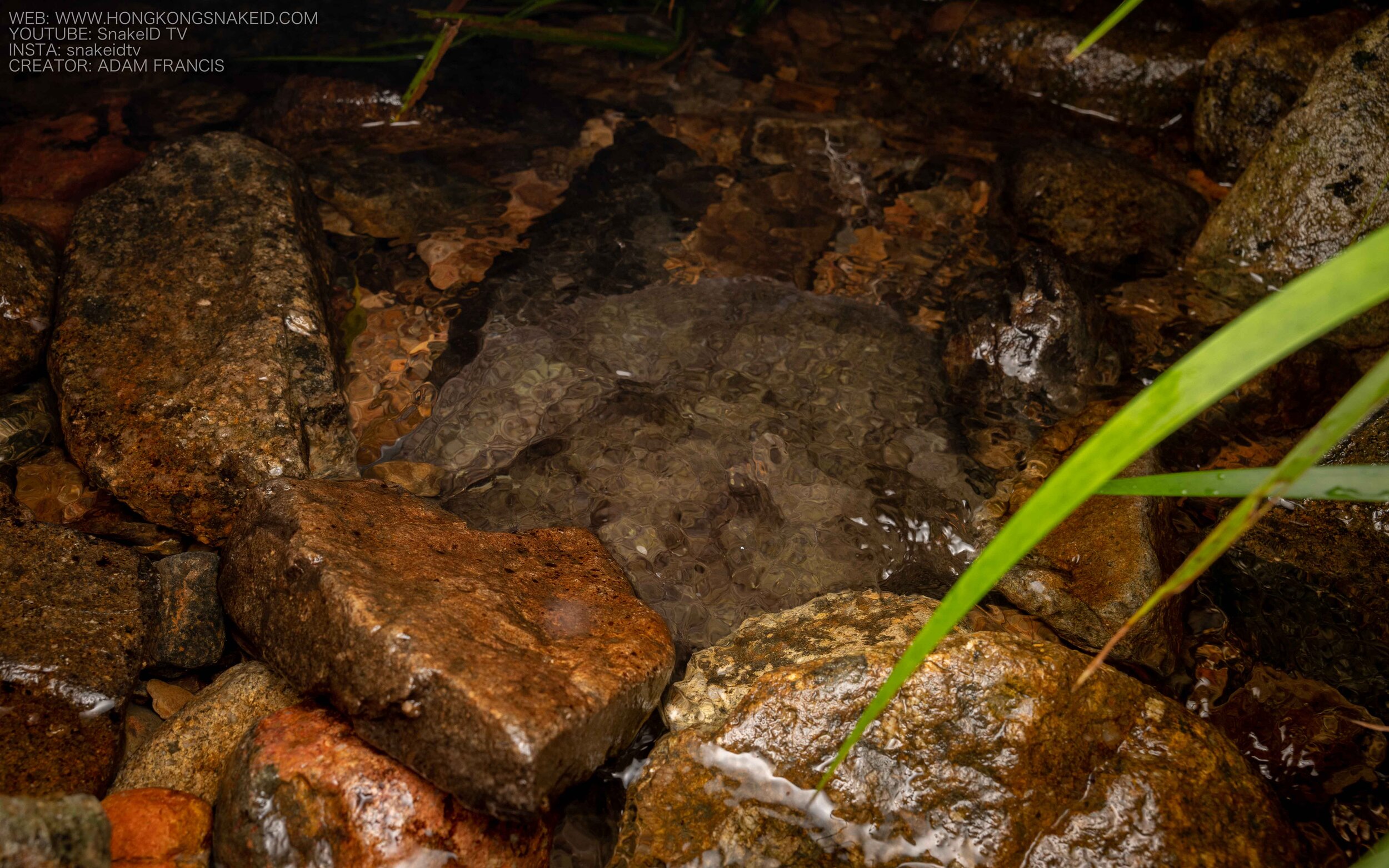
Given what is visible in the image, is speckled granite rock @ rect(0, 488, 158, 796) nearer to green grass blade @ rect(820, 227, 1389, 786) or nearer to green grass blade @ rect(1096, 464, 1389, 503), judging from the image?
green grass blade @ rect(820, 227, 1389, 786)

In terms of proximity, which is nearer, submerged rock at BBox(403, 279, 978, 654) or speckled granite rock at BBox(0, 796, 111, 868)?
speckled granite rock at BBox(0, 796, 111, 868)

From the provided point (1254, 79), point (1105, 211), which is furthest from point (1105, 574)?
point (1254, 79)

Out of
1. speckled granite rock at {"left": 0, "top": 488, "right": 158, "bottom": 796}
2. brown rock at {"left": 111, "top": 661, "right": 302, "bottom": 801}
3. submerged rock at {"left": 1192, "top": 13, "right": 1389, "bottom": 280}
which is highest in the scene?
submerged rock at {"left": 1192, "top": 13, "right": 1389, "bottom": 280}

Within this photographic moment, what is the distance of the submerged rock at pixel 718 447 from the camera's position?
2701mm

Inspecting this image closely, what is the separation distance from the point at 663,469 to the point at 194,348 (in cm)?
167

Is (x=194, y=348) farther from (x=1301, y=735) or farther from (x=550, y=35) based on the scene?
(x=1301, y=735)

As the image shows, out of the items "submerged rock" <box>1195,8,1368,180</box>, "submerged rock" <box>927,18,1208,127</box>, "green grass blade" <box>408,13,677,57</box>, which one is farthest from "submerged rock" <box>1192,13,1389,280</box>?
"green grass blade" <box>408,13,677,57</box>

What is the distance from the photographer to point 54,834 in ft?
4.72

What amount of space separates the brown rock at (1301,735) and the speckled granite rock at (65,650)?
301 cm

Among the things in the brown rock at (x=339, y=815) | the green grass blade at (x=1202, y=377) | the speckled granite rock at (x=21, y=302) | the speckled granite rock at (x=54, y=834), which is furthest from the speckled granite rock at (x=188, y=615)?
the green grass blade at (x=1202, y=377)

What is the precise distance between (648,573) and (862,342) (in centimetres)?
143

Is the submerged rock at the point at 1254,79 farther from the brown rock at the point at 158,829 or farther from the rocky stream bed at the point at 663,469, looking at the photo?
the brown rock at the point at 158,829

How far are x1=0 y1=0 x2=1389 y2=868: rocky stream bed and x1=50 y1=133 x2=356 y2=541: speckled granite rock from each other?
0.02 metres

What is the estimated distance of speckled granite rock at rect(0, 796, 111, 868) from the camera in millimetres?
1384
